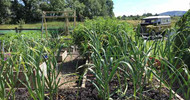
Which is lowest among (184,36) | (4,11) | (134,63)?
(134,63)

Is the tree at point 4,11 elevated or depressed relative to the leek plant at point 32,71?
elevated

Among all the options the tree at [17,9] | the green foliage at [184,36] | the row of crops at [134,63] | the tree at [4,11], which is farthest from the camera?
the tree at [17,9]

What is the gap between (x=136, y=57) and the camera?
1607 mm

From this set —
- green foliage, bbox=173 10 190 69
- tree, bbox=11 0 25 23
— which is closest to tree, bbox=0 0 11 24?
tree, bbox=11 0 25 23

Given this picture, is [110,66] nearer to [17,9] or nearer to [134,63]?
[134,63]

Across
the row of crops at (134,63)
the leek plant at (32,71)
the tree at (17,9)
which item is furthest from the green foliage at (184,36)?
the tree at (17,9)

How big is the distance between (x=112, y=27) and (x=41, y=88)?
3.13 meters

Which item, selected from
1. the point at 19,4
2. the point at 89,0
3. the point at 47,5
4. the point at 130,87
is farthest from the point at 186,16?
the point at 89,0

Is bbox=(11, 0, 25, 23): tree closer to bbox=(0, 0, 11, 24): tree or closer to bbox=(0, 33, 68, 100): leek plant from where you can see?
bbox=(0, 0, 11, 24): tree

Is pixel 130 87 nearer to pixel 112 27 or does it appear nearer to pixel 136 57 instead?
pixel 136 57

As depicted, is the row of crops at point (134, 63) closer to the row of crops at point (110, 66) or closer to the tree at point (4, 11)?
the row of crops at point (110, 66)

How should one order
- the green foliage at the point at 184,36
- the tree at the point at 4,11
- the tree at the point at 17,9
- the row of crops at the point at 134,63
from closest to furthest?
the row of crops at the point at 134,63 → the green foliage at the point at 184,36 → the tree at the point at 4,11 → the tree at the point at 17,9

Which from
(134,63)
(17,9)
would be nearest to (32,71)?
(134,63)

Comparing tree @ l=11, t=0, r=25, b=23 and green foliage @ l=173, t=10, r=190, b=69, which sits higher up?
tree @ l=11, t=0, r=25, b=23
